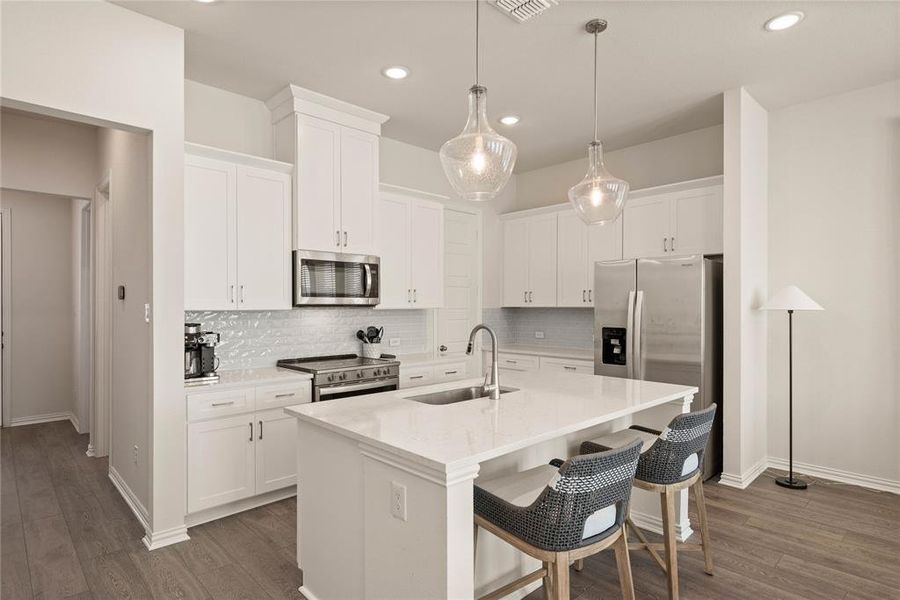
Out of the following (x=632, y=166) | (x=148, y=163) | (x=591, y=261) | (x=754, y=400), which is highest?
(x=632, y=166)

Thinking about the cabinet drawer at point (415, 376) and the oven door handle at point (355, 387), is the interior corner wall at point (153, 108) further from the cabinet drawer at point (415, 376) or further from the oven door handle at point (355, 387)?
the cabinet drawer at point (415, 376)

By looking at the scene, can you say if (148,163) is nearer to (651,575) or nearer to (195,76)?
(195,76)

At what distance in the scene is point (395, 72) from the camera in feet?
11.8

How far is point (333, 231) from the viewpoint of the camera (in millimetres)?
4090

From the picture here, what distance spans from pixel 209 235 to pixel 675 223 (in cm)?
378

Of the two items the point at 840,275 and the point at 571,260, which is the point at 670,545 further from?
the point at 571,260

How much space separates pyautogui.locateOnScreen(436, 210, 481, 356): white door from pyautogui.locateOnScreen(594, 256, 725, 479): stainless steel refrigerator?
168 cm

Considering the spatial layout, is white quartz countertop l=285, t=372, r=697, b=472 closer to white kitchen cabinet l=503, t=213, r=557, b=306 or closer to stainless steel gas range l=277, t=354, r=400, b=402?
stainless steel gas range l=277, t=354, r=400, b=402

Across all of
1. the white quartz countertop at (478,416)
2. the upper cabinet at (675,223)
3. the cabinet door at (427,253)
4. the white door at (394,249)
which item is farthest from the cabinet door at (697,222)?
the white door at (394,249)

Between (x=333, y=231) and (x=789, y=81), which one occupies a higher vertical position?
(x=789, y=81)

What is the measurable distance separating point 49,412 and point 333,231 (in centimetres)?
444

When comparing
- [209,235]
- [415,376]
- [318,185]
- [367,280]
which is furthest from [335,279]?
[415,376]

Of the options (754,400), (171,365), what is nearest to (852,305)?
(754,400)

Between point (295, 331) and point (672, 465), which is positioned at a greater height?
point (295, 331)
